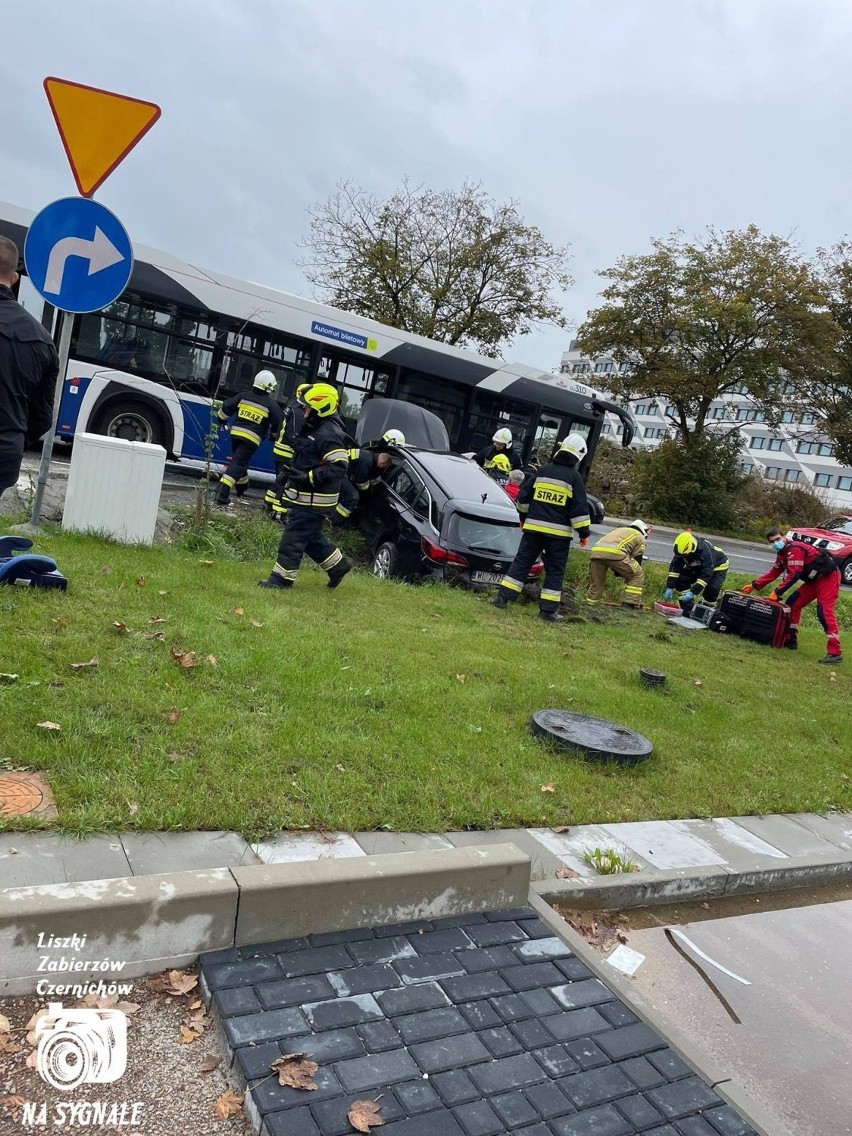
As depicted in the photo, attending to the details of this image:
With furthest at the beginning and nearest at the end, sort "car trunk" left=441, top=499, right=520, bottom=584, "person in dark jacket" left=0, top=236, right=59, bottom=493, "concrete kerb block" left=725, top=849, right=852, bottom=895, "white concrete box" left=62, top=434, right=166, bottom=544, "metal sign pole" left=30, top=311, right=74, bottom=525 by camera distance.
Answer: "car trunk" left=441, top=499, right=520, bottom=584
"white concrete box" left=62, top=434, right=166, bottom=544
"metal sign pole" left=30, top=311, right=74, bottom=525
"person in dark jacket" left=0, top=236, right=59, bottom=493
"concrete kerb block" left=725, top=849, right=852, bottom=895

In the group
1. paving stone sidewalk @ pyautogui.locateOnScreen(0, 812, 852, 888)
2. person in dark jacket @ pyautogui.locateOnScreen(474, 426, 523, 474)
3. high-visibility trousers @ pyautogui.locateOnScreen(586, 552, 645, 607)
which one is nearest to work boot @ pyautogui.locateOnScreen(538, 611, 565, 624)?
high-visibility trousers @ pyautogui.locateOnScreen(586, 552, 645, 607)

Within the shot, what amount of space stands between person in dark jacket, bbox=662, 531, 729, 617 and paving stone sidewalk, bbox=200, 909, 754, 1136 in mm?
9516

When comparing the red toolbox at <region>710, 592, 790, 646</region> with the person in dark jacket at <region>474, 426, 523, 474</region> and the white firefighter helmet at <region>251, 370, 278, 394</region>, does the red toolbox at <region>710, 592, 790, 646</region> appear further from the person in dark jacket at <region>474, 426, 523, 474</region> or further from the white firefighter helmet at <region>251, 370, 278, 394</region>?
the white firefighter helmet at <region>251, 370, 278, 394</region>

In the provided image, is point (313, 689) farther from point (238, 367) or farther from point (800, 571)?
point (238, 367)

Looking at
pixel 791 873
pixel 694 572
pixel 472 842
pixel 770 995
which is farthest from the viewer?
pixel 694 572

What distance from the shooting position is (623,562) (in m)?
11.5

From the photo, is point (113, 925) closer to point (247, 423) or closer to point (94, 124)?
point (94, 124)

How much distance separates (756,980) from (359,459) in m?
8.29

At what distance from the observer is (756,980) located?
134 inches

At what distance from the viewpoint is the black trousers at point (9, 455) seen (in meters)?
4.89

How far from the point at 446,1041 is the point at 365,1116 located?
0.41 meters

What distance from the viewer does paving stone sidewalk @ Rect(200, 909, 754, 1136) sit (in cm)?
223
